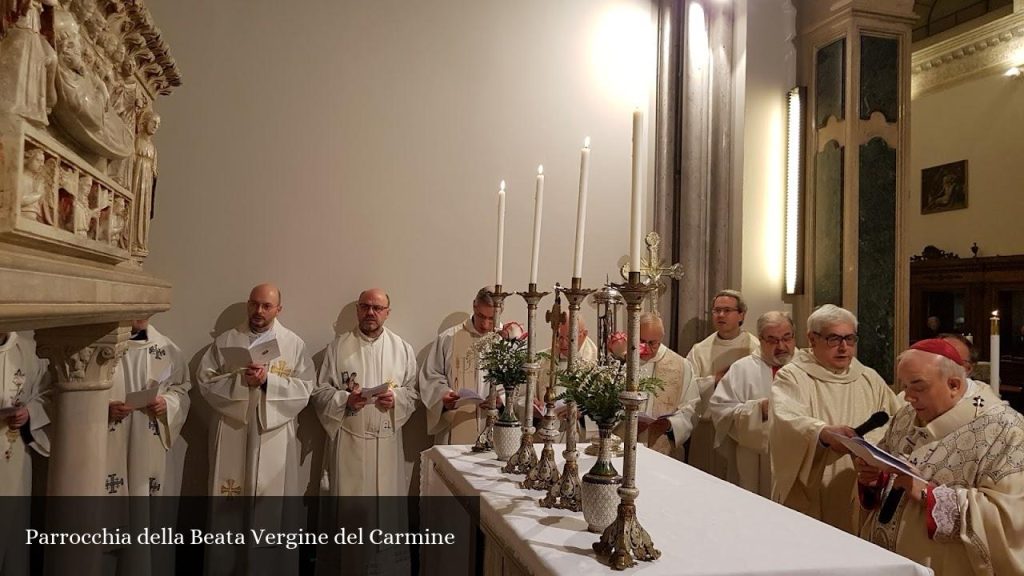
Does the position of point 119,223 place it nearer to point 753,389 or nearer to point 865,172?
point 753,389

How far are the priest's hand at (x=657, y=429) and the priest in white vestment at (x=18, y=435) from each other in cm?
386

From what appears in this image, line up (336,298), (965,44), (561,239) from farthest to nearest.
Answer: (965,44)
(561,239)
(336,298)

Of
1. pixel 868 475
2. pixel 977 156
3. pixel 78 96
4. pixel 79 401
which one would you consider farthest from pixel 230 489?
pixel 977 156

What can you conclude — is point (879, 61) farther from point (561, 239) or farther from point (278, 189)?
point (278, 189)

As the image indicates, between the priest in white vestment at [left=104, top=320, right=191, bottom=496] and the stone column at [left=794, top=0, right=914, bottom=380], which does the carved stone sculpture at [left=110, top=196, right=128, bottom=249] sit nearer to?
the priest in white vestment at [left=104, top=320, right=191, bottom=496]

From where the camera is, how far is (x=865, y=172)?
19.4ft

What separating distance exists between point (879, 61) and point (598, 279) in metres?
2.80

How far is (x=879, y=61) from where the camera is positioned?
19.6ft

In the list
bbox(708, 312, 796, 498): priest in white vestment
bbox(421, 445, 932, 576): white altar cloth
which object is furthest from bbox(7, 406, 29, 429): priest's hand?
bbox(708, 312, 796, 498): priest in white vestment

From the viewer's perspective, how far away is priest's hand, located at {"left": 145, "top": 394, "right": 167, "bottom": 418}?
5215 millimetres

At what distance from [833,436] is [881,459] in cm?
71

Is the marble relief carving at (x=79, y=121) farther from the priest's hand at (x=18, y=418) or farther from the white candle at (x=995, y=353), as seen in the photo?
the white candle at (x=995, y=353)

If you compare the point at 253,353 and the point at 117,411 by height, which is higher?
the point at 253,353

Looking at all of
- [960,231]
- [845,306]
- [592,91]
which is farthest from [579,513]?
[960,231]
